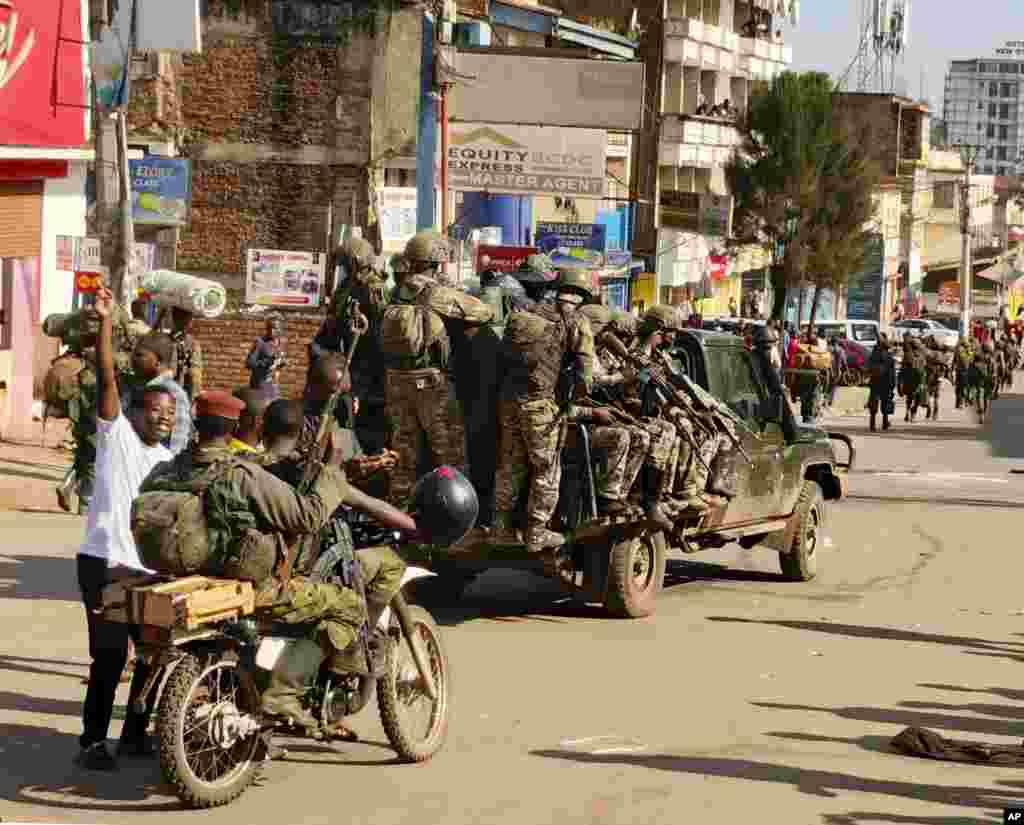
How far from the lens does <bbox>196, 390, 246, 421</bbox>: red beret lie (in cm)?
801

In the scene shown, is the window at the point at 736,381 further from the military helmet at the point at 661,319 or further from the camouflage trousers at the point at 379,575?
the camouflage trousers at the point at 379,575

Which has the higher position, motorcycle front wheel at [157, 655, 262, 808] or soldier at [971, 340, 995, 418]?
motorcycle front wheel at [157, 655, 262, 808]

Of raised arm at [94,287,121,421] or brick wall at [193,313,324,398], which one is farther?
brick wall at [193,313,324,398]

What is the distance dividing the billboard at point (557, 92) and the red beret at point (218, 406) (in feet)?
86.4

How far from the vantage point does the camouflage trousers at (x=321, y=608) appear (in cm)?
793

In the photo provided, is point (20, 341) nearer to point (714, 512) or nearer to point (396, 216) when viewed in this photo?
point (396, 216)

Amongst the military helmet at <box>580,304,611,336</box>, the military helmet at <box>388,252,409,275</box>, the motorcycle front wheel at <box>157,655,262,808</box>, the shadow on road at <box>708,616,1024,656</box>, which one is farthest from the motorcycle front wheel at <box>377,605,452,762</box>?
the military helmet at <box>580,304,611,336</box>

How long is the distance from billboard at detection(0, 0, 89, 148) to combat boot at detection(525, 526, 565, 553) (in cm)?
1134

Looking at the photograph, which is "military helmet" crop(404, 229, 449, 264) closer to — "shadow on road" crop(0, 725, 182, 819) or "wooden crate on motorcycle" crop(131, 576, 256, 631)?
"shadow on road" crop(0, 725, 182, 819)

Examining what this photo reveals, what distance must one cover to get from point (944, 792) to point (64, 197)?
18.5 meters

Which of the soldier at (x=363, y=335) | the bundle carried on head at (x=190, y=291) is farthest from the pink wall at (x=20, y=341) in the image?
the soldier at (x=363, y=335)

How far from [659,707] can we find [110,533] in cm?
330

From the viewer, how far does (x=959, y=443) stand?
123ft

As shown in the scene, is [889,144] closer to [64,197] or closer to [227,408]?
[64,197]
